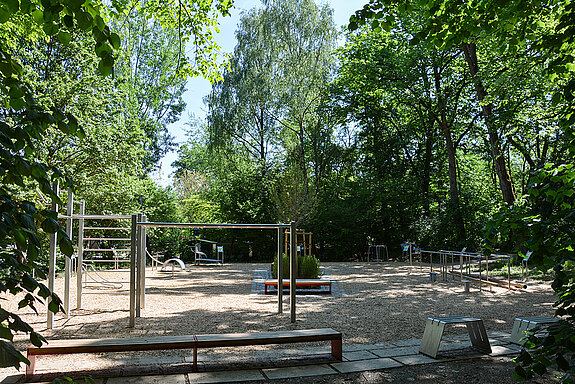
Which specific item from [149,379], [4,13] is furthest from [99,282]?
[4,13]

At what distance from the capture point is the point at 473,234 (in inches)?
809

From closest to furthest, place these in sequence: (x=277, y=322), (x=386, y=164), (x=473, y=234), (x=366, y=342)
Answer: (x=366, y=342) < (x=277, y=322) < (x=473, y=234) < (x=386, y=164)

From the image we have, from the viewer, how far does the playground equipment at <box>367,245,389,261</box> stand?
883 inches

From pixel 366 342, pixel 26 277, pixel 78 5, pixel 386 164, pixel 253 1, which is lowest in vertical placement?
pixel 366 342

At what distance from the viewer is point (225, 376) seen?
4.42 metres

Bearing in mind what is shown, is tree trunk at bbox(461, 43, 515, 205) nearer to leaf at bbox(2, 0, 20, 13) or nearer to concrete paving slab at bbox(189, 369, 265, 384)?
concrete paving slab at bbox(189, 369, 265, 384)

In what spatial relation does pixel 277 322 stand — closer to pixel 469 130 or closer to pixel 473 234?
pixel 473 234

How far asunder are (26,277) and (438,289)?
10820mm

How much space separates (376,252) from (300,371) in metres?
18.9

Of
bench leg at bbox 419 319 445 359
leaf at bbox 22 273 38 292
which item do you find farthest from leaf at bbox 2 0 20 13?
bench leg at bbox 419 319 445 359

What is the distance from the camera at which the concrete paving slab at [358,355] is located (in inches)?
199

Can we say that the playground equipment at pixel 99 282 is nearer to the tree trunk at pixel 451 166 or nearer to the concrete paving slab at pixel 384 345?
the concrete paving slab at pixel 384 345

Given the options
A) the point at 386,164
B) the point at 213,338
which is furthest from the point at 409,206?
the point at 213,338

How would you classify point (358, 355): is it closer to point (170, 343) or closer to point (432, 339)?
point (432, 339)
